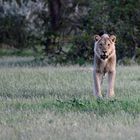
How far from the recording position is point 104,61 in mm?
12086

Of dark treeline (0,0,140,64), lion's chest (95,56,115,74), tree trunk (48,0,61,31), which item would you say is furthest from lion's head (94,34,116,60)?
tree trunk (48,0,61,31)

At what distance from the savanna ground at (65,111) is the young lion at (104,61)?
294 mm

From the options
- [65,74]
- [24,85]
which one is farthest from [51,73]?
[24,85]

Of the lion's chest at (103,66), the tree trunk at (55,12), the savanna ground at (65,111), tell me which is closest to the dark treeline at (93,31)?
the tree trunk at (55,12)

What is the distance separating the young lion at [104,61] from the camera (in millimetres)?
11930

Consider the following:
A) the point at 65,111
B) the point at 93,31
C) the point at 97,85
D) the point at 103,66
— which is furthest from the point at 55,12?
the point at 65,111

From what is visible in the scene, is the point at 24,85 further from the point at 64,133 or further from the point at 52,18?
the point at 52,18

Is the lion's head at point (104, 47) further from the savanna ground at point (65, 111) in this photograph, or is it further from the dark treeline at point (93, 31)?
the dark treeline at point (93, 31)

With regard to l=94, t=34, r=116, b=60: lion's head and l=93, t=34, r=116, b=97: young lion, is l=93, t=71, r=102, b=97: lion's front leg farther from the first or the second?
l=94, t=34, r=116, b=60: lion's head

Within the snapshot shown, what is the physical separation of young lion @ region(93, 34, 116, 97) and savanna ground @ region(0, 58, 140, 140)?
0.29 m

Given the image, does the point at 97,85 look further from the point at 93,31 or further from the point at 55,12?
the point at 55,12

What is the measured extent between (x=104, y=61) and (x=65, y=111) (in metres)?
2.23

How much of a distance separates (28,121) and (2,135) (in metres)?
1.15

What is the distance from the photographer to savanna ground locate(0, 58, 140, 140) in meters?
8.19
